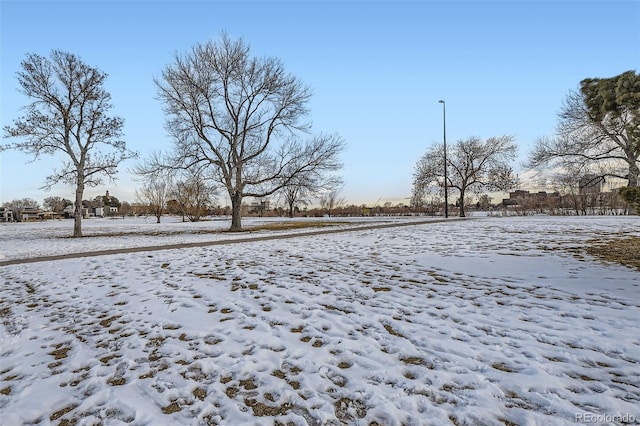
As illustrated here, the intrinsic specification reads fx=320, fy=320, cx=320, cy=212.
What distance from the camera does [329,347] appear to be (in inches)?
148

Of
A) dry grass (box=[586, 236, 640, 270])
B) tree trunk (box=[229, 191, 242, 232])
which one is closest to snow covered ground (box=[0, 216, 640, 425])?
dry grass (box=[586, 236, 640, 270])

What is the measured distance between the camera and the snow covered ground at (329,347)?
2646 mm

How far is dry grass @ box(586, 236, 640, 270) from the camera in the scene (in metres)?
7.58

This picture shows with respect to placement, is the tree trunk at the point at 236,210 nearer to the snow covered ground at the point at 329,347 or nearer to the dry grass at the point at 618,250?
the snow covered ground at the point at 329,347

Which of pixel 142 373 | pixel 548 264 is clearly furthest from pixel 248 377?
pixel 548 264

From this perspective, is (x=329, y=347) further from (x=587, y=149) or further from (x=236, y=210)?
(x=587, y=149)

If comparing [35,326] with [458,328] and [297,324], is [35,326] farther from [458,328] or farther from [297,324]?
[458,328]

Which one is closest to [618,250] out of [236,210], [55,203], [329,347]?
[329,347]

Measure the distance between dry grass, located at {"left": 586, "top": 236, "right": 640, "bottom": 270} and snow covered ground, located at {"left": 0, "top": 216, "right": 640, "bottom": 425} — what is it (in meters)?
0.89

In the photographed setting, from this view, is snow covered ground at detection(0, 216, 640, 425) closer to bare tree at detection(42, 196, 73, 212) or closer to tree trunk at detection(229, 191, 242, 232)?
tree trunk at detection(229, 191, 242, 232)

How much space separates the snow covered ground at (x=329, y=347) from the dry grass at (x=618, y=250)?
35.2 inches

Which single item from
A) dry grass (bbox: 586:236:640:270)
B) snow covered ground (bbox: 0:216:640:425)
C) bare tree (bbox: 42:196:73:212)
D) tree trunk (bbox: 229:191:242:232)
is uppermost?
bare tree (bbox: 42:196:73:212)

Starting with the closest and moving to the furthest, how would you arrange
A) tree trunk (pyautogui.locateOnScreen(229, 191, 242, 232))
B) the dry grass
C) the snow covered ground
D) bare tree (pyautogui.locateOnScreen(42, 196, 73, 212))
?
the snow covered ground < the dry grass < tree trunk (pyautogui.locateOnScreen(229, 191, 242, 232)) < bare tree (pyautogui.locateOnScreen(42, 196, 73, 212))

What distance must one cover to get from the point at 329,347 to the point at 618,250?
9.94 m
